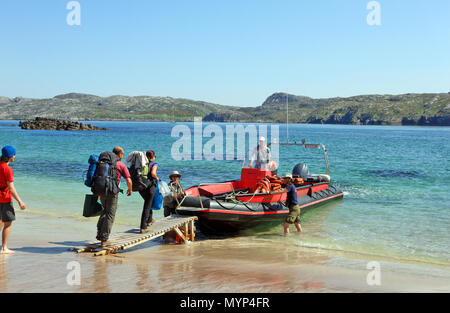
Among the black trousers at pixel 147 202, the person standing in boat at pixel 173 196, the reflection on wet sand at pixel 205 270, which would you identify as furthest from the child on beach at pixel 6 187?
the person standing in boat at pixel 173 196

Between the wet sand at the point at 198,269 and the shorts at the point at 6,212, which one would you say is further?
the shorts at the point at 6,212

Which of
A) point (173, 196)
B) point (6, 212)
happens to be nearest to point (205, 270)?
point (173, 196)

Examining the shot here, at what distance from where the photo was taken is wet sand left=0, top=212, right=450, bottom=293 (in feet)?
20.8

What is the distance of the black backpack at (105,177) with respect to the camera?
7820 millimetres

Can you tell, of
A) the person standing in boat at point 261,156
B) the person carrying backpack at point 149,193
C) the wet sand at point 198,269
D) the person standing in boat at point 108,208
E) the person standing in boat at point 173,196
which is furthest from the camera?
the person standing in boat at point 261,156

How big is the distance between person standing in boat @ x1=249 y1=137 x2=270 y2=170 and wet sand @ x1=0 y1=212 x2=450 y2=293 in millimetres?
3369

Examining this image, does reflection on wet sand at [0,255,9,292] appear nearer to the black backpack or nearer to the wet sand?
the wet sand

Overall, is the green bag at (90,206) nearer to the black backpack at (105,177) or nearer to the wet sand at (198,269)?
the black backpack at (105,177)

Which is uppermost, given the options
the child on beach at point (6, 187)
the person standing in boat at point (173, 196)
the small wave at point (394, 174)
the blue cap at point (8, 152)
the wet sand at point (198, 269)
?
the blue cap at point (8, 152)

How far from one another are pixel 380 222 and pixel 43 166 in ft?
79.4

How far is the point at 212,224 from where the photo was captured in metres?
10.8

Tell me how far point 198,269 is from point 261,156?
6178 mm

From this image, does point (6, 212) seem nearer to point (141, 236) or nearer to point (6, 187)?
point (6, 187)

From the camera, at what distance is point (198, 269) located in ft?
25.0
